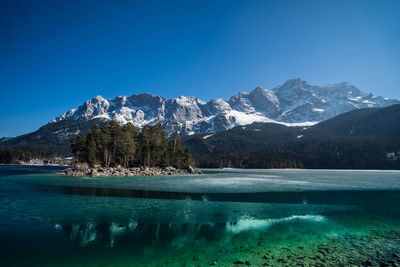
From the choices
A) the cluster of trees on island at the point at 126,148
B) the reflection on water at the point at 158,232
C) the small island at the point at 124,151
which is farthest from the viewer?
the cluster of trees on island at the point at 126,148

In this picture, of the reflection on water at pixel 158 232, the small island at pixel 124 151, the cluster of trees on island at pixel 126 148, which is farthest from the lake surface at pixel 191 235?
the cluster of trees on island at pixel 126 148

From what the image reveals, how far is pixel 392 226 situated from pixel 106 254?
67.5ft

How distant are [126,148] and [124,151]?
2.25 meters

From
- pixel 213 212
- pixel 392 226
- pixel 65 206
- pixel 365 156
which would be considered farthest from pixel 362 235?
pixel 365 156

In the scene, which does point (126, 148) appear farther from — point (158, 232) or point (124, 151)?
point (158, 232)

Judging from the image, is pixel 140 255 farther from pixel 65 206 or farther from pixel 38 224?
pixel 65 206

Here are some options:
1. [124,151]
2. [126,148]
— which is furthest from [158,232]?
[124,151]

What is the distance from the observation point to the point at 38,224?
1538 cm

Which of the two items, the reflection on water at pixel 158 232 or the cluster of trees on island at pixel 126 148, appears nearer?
the reflection on water at pixel 158 232

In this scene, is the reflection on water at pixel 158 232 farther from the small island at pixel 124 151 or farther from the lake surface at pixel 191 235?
the small island at pixel 124 151

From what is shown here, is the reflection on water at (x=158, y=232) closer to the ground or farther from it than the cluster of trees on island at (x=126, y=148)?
closer to the ground

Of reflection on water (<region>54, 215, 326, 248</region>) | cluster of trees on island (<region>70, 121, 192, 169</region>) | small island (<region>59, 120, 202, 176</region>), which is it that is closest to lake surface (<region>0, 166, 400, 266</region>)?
reflection on water (<region>54, 215, 326, 248</region>)

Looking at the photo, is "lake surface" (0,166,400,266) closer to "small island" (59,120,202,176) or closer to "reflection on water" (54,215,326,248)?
"reflection on water" (54,215,326,248)

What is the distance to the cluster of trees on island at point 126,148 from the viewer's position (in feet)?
272
